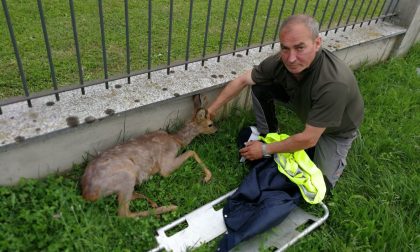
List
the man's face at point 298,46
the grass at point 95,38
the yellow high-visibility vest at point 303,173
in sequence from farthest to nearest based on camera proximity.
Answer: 1. the grass at point 95,38
2. the yellow high-visibility vest at point 303,173
3. the man's face at point 298,46

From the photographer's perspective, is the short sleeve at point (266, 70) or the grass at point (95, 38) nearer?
the short sleeve at point (266, 70)

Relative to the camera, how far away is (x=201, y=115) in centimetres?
362

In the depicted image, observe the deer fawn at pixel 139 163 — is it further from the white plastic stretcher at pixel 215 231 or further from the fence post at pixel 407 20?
the fence post at pixel 407 20

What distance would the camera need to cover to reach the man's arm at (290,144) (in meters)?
3.01

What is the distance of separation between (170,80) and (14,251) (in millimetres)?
1884

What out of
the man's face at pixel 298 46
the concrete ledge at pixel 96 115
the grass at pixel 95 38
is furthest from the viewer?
the grass at pixel 95 38

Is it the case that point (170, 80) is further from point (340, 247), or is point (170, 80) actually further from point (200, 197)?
point (340, 247)

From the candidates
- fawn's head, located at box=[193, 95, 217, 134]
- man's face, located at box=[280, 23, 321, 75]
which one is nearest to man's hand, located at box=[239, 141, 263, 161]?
fawn's head, located at box=[193, 95, 217, 134]

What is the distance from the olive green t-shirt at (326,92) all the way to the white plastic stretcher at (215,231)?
2.61ft

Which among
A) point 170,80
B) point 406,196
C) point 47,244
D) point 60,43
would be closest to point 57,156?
point 47,244

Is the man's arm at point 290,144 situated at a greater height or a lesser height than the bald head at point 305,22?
lesser

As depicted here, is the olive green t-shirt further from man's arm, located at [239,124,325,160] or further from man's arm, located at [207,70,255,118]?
man's arm, located at [207,70,255,118]

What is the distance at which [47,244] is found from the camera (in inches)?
104

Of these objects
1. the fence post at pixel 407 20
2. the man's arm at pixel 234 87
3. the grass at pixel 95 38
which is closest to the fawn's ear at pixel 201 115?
the man's arm at pixel 234 87
